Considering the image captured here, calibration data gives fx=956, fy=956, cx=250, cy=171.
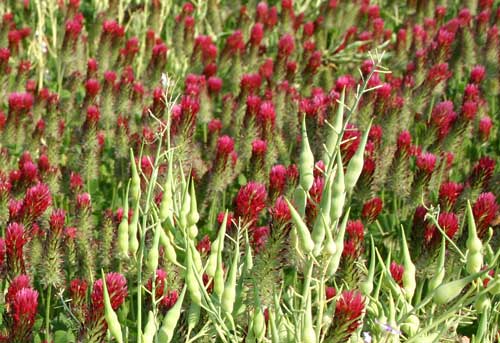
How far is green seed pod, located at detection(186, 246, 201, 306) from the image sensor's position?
6.75ft

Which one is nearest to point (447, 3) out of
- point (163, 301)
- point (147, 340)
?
point (163, 301)

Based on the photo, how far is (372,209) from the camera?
357 centimetres

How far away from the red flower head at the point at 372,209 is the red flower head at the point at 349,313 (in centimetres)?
127

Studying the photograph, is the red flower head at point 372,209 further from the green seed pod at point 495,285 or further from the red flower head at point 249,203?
the green seed pod at point 495,285

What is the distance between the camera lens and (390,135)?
4449 millimetres

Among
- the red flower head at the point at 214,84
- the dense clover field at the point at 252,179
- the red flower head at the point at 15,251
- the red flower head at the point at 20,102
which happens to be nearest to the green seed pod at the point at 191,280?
the dense clover field at the point at 252,179

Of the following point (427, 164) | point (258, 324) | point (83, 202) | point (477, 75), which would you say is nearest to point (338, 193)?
point (258, 324)

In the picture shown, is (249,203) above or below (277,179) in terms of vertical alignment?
above

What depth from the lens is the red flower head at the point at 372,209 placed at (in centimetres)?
356

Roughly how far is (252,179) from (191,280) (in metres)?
1.92

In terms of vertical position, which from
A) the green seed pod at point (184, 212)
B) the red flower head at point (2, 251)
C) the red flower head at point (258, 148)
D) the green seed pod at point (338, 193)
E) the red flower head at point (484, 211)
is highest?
the green seed pod at point (338, 193)

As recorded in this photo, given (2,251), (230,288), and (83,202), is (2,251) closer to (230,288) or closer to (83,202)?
(83,202)

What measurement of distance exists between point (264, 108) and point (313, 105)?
22cm

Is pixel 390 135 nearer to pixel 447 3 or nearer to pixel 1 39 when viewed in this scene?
pixel 1 39
